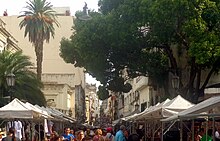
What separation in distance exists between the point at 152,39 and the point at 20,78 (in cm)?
1365

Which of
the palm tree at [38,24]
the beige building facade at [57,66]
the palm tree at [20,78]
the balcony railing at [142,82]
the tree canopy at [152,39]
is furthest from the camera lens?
the beige building facade at [57,66]

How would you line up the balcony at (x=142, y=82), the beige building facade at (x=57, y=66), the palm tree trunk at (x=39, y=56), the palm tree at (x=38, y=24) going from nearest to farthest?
the balcony at (x=142, y=82), the palm tree trunk at (x=39, y=56), the palm tree at (x=38, y=24), the beige building facade at (x=57, y=66)

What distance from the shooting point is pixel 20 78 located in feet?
136

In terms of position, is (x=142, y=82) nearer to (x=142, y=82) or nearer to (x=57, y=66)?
(x=142, y=82)

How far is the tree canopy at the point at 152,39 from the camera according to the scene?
28.6 meters

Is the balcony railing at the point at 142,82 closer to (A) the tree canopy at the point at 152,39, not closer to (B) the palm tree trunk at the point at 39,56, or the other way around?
(B) the palm tree trunk at the point at 39,56

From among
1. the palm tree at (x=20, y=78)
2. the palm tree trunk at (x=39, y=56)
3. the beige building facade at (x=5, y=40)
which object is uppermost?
the beige building facade at (x=5, y=40)

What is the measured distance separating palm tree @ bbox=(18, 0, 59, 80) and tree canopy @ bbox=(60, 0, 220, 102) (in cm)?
1981

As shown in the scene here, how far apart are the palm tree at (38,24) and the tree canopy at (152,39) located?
65.0ft

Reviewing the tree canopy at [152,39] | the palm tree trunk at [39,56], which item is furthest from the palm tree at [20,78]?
the palm tree trunk at [39,56]

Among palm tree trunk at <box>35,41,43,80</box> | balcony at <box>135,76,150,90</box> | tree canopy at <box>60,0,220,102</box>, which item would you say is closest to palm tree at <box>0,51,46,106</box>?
tree canopy at <box>60,0,220,102</box>

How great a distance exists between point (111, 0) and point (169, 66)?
5732mm

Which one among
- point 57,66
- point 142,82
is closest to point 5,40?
point 142,82

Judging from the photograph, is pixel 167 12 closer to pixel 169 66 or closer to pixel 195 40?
pixel 195 40
